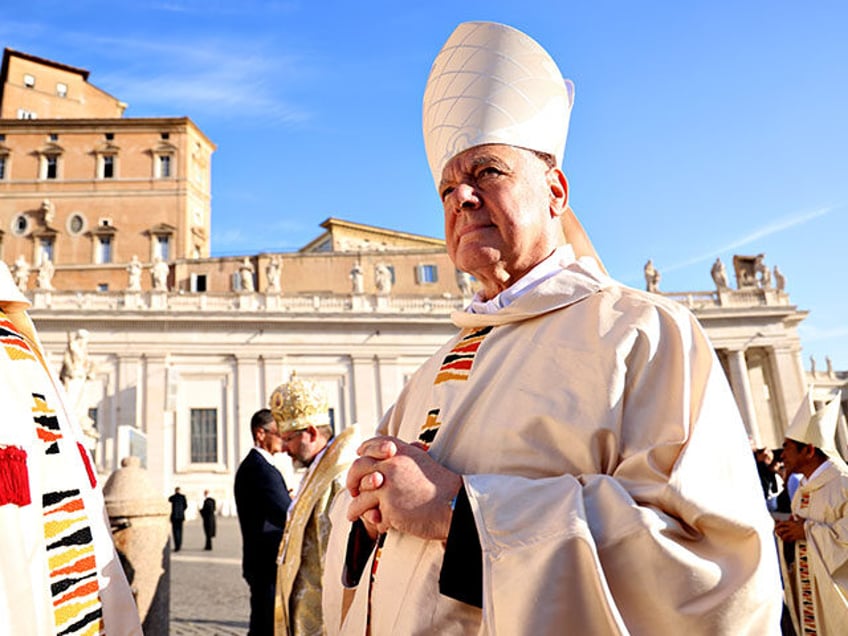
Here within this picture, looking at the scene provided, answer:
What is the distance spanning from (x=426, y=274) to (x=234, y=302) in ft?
39.7

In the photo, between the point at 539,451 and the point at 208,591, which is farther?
the point at 208,591

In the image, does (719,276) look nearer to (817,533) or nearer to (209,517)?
(209,517)

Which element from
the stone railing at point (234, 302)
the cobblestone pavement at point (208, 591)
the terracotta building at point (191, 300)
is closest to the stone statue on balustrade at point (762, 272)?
the terracotta building at point (191, 300)

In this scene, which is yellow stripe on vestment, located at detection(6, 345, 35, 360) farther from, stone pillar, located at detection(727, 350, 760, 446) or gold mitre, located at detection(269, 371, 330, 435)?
stone pillar, located at detection(727, 350, 760, 446)

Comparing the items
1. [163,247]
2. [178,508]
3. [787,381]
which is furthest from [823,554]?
[163,247]

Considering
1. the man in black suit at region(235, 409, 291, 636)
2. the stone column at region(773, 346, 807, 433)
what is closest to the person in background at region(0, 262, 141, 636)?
the man in black suit at region(235, 409, 291, 636)

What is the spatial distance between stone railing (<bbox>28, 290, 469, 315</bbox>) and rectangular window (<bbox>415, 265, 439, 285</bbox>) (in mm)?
3955

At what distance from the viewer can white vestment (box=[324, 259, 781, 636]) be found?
162 cm

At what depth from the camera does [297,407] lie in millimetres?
5121

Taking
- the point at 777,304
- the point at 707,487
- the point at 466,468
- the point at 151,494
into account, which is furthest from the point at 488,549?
the point at 777,304

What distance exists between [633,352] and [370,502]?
2.52 ft

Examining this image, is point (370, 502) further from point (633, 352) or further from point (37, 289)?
point (37, 289)

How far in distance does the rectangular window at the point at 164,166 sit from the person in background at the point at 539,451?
47.9m

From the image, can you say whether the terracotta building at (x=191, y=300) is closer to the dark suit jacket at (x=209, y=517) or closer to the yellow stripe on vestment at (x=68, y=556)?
the dark suit jacket at (x=209, y=517)
